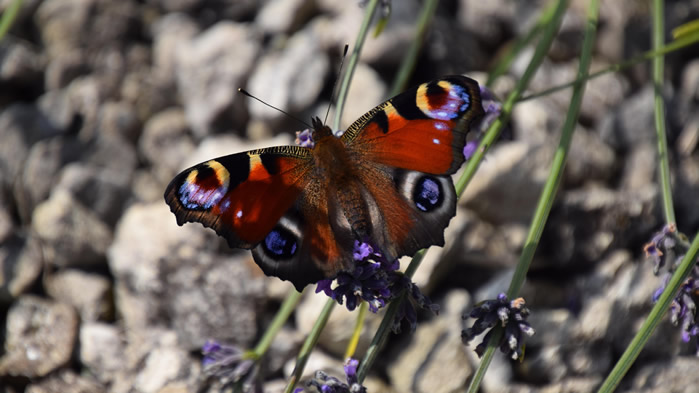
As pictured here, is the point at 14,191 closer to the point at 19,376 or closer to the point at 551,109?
the point at 19,376

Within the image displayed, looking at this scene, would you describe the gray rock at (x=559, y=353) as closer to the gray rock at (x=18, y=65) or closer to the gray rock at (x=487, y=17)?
the gray rock at (x=487, y=17)

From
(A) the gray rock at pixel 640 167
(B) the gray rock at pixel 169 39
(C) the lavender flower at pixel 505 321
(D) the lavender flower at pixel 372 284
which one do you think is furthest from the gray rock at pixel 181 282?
(A) the gray rock at pixel 640 167

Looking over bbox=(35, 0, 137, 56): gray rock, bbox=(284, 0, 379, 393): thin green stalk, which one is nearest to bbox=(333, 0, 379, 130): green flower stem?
bbox=(284, 0, 379, 393): thin green stalk

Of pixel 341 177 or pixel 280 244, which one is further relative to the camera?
pixel 341 177

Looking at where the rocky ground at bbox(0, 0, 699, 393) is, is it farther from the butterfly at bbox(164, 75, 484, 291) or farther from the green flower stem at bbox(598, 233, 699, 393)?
the butterfly at bbox(164, 75, 484, 291)

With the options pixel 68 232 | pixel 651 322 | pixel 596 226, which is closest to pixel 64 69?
pixel 68 232

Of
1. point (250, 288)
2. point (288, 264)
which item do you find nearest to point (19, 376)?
point (250, 288)

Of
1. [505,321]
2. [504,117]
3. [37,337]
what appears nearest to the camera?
[505,321]

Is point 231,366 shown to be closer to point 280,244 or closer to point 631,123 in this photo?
point 280,244
